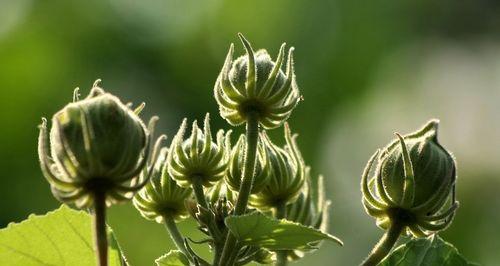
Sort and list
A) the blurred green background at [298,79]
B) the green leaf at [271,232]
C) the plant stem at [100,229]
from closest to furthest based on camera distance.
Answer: the plant stem at [100,229]
the green leaf at [271,232]
the blurred green background at [298,79]

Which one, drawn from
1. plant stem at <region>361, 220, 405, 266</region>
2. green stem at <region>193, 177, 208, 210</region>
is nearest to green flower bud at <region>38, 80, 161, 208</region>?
green stem at <region>193, 177, 208, 210</region>

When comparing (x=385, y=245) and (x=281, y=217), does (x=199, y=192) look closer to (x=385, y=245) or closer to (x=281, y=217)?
(x=281, y=217)

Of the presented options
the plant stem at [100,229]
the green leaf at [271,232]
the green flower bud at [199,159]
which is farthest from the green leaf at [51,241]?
the green leaf at [271,232]

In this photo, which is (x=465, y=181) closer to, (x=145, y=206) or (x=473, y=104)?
(x=473, y=104)

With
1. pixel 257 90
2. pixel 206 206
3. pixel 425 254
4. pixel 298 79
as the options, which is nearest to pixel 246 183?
pixel 206 206

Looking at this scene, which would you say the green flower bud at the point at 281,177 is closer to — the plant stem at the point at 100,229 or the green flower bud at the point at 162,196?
the green flower bud at the point at 162,196

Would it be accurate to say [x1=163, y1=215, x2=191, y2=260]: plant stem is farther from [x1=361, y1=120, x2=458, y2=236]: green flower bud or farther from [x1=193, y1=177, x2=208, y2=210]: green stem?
[x1=361, y1=120, x2=458, y2=236]: green flower bud
